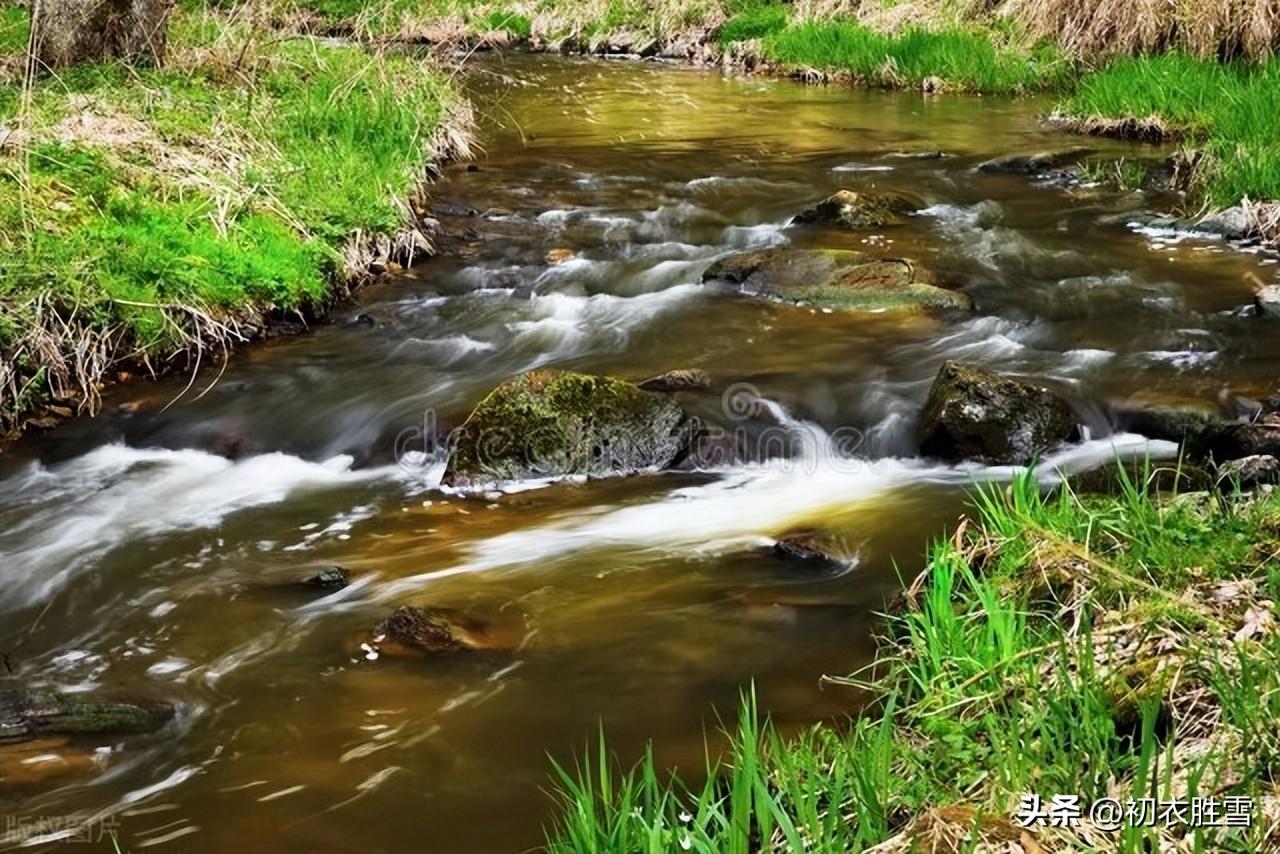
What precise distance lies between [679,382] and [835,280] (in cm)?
211

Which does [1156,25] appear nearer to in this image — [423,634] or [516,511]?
[516,511]

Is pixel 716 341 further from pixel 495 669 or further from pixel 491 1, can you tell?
pixel 491 1

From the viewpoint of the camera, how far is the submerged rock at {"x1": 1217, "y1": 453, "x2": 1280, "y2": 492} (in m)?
4.49

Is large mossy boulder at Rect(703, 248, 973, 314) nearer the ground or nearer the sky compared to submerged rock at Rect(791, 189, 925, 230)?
nearer the ground

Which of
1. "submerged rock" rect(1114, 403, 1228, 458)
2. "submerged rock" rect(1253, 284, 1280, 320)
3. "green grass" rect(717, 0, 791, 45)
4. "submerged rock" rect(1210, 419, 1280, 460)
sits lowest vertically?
"submerged rock" rect(1114, 403, 1228, 458)

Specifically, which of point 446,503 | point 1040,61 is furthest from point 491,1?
point 446,503

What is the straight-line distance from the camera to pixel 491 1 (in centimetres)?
2798

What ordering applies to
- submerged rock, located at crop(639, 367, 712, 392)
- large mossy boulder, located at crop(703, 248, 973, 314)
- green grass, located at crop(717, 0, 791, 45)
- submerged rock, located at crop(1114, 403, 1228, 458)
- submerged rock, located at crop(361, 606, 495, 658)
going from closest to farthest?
submerged rock, located at crop(361, 606, 495, 658)
submerged rock, located at crop(1114, 403, 1228, 458)
submerged rock, located at crop(639, 367, 712, 392)
large mossy boulder, located at crop(703, 248, 973, 314)
green grass, located at crop(717, 0, 791, 45)

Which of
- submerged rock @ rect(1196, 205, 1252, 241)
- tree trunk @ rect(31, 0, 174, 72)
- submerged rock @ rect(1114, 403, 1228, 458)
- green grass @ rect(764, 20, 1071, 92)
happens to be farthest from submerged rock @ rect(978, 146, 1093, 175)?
tree trunk @ rect(31, 0, 174, 72)

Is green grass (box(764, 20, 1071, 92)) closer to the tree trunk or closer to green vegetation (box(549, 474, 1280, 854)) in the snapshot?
the tree trunk

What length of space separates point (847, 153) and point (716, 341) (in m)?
6.21

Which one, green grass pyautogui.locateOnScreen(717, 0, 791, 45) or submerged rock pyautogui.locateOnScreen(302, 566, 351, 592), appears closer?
submerged rock pyautogui.locateOnScreen(302, 566, 351, 592)

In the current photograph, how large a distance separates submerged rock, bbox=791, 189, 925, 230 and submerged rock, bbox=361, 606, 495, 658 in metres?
6.45

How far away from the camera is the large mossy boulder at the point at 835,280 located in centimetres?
780
